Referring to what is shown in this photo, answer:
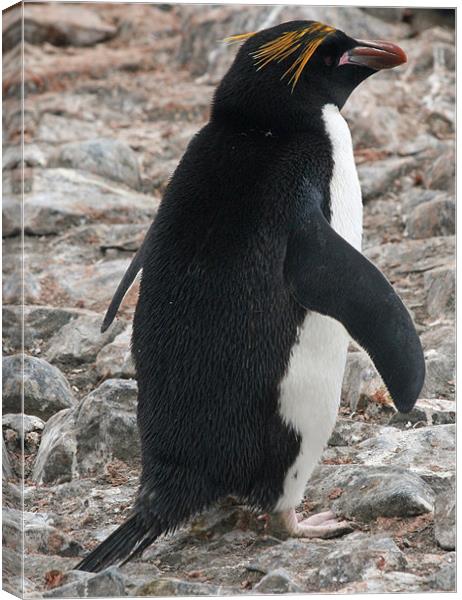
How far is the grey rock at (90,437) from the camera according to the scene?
3316 mm

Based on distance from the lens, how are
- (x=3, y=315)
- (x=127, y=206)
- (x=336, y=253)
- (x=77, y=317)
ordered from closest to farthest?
(x=336, y=253) → (x=3, y=315) → (x=77, y=317) → (x=127, y=206)

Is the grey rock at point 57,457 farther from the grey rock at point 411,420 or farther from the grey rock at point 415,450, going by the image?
the grey rock at point 411,420

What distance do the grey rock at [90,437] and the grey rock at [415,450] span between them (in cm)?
60

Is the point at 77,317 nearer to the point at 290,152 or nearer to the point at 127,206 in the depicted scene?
the point at 127,206

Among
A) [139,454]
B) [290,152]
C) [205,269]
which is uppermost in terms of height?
[290,152]

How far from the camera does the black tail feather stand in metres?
2.90

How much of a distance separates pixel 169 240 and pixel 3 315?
1.55 ft

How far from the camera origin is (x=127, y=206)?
513 centimetres

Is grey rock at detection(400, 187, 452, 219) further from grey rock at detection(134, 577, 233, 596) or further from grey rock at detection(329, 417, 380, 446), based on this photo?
grey rock at detection(134, 577, 233, 596)

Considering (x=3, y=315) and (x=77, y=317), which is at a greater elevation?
(x=3, y=315)

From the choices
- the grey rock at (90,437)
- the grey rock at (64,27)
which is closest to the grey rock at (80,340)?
the grey rock at (90,437)

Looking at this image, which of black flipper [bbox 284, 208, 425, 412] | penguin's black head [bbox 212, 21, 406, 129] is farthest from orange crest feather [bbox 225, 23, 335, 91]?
black flipper [bbox 284, 208, 425, 412]

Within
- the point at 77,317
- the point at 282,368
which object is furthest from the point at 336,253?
the point at 77,317

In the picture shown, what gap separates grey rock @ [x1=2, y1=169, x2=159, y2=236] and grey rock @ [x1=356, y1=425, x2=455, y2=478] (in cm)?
189
